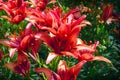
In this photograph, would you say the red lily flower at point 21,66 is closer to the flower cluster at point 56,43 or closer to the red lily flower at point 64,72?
the flower cluster at point 56,43

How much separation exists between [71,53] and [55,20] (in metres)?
0.20

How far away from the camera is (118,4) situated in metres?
4.48

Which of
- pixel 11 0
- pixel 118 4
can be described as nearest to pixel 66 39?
pixel 11 0

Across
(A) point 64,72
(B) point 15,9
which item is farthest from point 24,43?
(B) point 15,9

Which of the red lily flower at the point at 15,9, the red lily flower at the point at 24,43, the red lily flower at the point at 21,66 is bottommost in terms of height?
the red lily flower at the point at 21,66

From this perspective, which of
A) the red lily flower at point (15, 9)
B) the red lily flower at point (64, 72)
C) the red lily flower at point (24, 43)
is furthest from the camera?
the red lily flower at point (15, 9)

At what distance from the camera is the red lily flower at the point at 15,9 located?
6.87 ft

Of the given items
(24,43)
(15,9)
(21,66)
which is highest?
(15,9)

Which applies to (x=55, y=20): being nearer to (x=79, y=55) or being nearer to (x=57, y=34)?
(x=57, y=34)

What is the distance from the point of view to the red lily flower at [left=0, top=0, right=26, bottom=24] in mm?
2094

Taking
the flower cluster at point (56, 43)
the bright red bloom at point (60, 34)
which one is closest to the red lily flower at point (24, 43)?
the flower cluster at point (56, 43)

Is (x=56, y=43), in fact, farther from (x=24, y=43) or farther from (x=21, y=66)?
(x=21, y=66)

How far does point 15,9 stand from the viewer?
7.04 feet

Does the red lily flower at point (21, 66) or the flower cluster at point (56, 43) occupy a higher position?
the flower cluster at point (56, 43)
